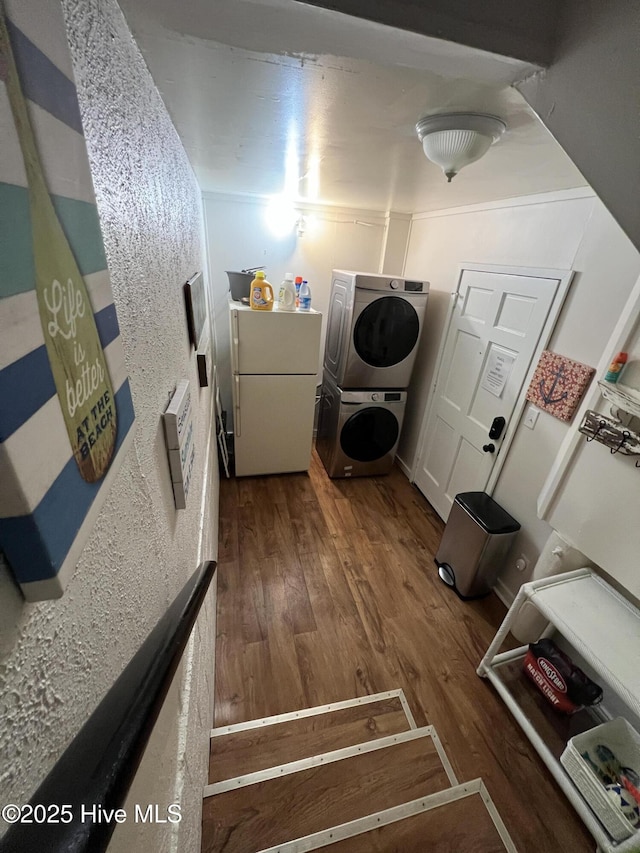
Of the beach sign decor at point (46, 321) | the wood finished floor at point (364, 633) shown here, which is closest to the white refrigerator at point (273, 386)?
the wood finished floor at point (364, 633)

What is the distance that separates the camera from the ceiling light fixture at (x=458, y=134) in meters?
0.91

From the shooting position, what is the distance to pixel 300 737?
134 cm

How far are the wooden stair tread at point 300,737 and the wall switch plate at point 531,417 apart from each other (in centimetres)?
155

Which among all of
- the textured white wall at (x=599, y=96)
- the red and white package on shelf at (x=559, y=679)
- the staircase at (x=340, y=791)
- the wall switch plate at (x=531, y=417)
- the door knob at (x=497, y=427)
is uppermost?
the textured white wall at (x=599, y=96)

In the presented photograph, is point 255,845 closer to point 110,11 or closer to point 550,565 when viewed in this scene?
point 550,565

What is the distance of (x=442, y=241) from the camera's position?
2.55m

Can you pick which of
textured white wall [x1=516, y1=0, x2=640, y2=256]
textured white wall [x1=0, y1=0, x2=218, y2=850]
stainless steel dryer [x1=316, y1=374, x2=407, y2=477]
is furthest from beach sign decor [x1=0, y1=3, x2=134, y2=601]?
stainless steel dryer [x1=316, y1=374, x2=407, y2=477]

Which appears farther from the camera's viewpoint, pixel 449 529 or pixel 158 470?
pixel 449 529

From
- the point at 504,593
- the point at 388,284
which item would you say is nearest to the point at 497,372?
the point at 388,284

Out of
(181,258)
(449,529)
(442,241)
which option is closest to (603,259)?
(442,241)

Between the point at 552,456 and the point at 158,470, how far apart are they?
188 cm

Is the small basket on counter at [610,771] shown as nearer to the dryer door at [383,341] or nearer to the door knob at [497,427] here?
the door knob at [497,427]

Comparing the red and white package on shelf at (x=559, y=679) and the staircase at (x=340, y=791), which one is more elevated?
the red and white package on shelf at (x=559, y=679)

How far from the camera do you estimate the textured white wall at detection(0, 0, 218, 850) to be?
0.24 m
